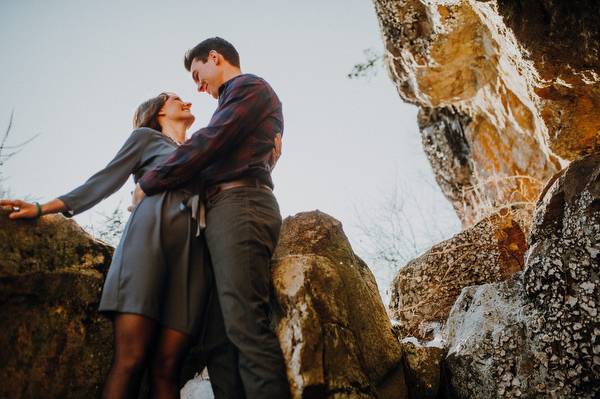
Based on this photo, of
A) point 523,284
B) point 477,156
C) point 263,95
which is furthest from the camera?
point 477,156

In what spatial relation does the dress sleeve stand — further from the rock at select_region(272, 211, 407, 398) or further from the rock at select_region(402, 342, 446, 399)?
the rock at select_region(402, 342, 446, 399)

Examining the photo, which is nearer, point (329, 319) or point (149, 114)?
point (329, 319)

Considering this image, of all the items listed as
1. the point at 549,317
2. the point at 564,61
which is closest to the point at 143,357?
the point at 549,317

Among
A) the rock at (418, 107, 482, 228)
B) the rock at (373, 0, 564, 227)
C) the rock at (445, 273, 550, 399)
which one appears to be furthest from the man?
the rock at (418, 107, 482, 228)

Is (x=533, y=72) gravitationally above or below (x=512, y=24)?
below

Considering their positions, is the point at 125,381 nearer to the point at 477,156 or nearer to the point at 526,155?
the point at 526,155

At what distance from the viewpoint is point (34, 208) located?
1703 mm

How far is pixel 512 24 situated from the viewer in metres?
2.53

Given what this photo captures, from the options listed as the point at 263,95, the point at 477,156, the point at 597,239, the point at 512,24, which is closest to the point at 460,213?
the point at 477,156

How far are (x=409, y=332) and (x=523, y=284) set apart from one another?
4.30 ft

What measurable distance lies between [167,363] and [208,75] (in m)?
1.56

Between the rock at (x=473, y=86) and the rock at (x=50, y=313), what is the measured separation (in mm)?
3431

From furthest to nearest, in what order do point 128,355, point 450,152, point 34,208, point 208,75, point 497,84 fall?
point 450,152 < point 497,84 < point 208,75 < point 34,208 < point 128,355

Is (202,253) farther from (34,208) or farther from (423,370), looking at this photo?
(423,370)
